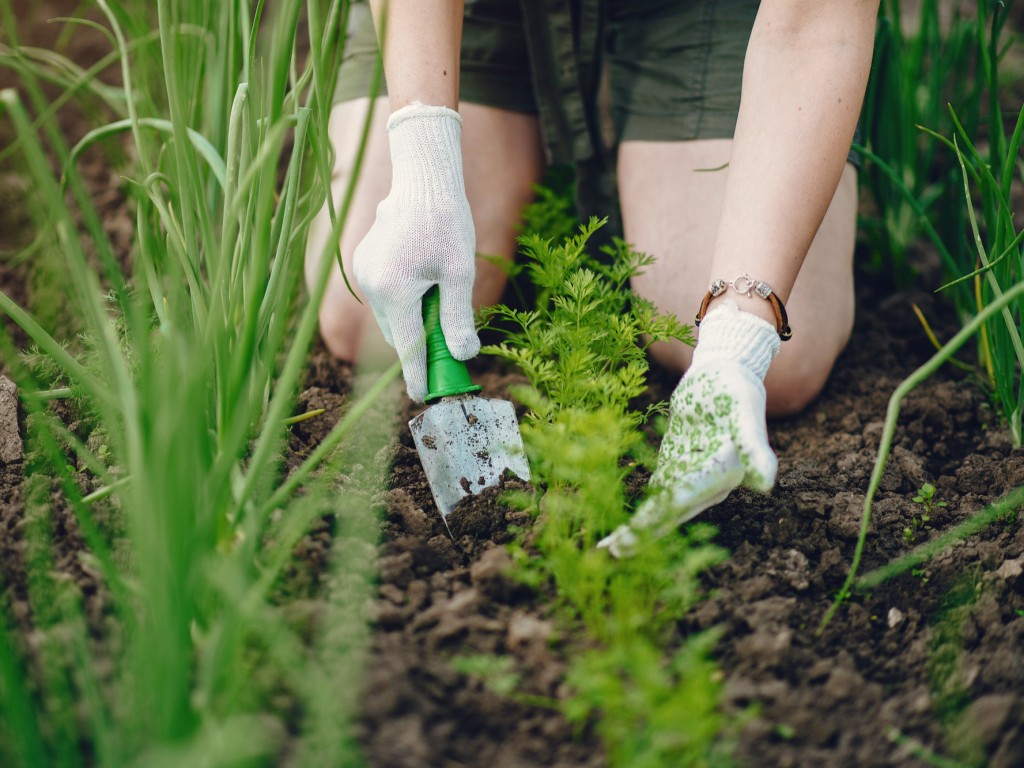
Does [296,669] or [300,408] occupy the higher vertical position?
[296,669]

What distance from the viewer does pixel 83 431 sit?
1411mm

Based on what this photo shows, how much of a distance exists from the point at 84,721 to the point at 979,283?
5.40 feet

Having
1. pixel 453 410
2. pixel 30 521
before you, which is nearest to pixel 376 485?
pixel 453 410

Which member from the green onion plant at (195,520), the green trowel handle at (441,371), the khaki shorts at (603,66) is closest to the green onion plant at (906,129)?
the khaki shorts at (603,66)

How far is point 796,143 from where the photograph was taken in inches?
52.3

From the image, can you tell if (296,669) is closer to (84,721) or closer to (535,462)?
(84,721)

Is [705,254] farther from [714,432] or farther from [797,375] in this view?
[714,432]

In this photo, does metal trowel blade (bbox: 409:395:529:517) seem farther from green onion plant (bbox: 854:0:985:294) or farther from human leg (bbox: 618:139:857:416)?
green onion plant (bbox: 854:0:985:294)

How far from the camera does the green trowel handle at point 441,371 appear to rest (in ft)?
4.30

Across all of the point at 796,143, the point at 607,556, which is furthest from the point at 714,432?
the point at 796,143

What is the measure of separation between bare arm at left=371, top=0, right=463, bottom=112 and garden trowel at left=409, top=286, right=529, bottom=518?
409 millimetres

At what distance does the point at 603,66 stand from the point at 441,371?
0.96 m

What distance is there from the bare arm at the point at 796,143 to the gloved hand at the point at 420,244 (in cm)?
41

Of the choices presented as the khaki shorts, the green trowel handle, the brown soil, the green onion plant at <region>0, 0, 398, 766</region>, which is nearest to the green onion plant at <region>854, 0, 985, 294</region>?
the khaki shorts
